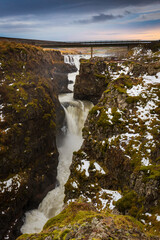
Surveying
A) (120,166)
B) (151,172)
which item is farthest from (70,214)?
(120,166)

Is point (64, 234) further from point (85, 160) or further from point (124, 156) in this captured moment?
point (85, 160)

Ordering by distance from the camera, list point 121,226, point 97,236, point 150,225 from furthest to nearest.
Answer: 1. point 150,225
2. point 121,226
3. point 97,236

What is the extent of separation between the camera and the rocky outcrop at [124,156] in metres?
13.2

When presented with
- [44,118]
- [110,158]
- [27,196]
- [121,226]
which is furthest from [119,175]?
[44,118]

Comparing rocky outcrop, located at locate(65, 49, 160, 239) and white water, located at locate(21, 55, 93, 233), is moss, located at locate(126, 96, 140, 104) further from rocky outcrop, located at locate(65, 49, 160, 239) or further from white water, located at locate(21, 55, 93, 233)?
white water, located at locate(21, 55, 93, 233)

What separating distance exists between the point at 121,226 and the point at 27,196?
1828 centimetres

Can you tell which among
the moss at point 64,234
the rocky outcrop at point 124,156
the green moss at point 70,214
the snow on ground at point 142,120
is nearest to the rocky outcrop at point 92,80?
the rocky outcrop at point 124,156

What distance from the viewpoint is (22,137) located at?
23.7 meters

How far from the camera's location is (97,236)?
20.7 ft

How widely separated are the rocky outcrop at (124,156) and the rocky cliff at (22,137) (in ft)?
25.0

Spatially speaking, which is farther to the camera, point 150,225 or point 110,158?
point 110,158

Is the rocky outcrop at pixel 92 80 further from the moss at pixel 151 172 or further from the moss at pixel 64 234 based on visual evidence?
the moss at pixel 64 234

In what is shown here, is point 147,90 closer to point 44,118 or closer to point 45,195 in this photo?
point 44,118

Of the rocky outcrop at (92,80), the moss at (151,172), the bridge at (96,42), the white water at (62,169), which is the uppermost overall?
the bridge at (96,42)
